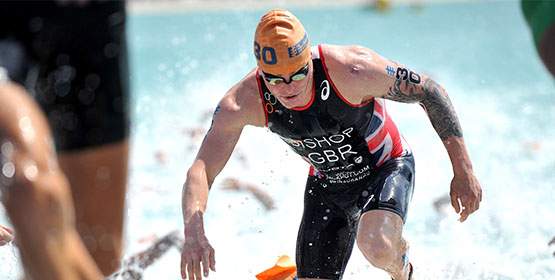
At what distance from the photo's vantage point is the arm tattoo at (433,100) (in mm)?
3723

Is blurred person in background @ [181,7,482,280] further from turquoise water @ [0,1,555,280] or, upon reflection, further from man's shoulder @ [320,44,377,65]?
turquoise water @ [0,1,555,280]

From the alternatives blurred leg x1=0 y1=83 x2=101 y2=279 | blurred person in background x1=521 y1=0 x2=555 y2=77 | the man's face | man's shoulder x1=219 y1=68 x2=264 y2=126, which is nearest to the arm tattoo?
the man's face

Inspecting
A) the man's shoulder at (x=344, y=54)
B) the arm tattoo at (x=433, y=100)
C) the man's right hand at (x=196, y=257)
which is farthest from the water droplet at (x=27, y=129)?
the arm tattoo at (x=433, y=100)

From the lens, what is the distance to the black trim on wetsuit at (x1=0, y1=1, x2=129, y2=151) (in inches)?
96.8

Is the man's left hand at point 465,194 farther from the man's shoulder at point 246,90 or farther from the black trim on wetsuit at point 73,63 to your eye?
the black trim on wetsuit at point 73,63

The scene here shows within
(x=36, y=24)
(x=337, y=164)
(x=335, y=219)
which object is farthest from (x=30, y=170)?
(x=335, y=219)

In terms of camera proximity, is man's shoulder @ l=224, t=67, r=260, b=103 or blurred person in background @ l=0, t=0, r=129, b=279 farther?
man's shoulder @ l=224, t=67, r=260, b=103

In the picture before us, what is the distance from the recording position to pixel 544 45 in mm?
2627

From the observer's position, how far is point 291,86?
3502 mm

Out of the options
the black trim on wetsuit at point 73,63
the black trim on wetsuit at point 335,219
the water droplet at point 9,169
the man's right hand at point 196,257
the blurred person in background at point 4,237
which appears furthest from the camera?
the black trim on wetsuit at point 335,219

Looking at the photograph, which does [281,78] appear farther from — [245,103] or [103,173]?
[103,173]

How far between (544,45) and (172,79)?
10.2 m

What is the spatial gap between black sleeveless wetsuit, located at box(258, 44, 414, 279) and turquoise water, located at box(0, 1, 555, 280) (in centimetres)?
107

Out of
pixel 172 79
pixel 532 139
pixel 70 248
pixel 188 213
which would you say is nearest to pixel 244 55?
pixel 172 79
